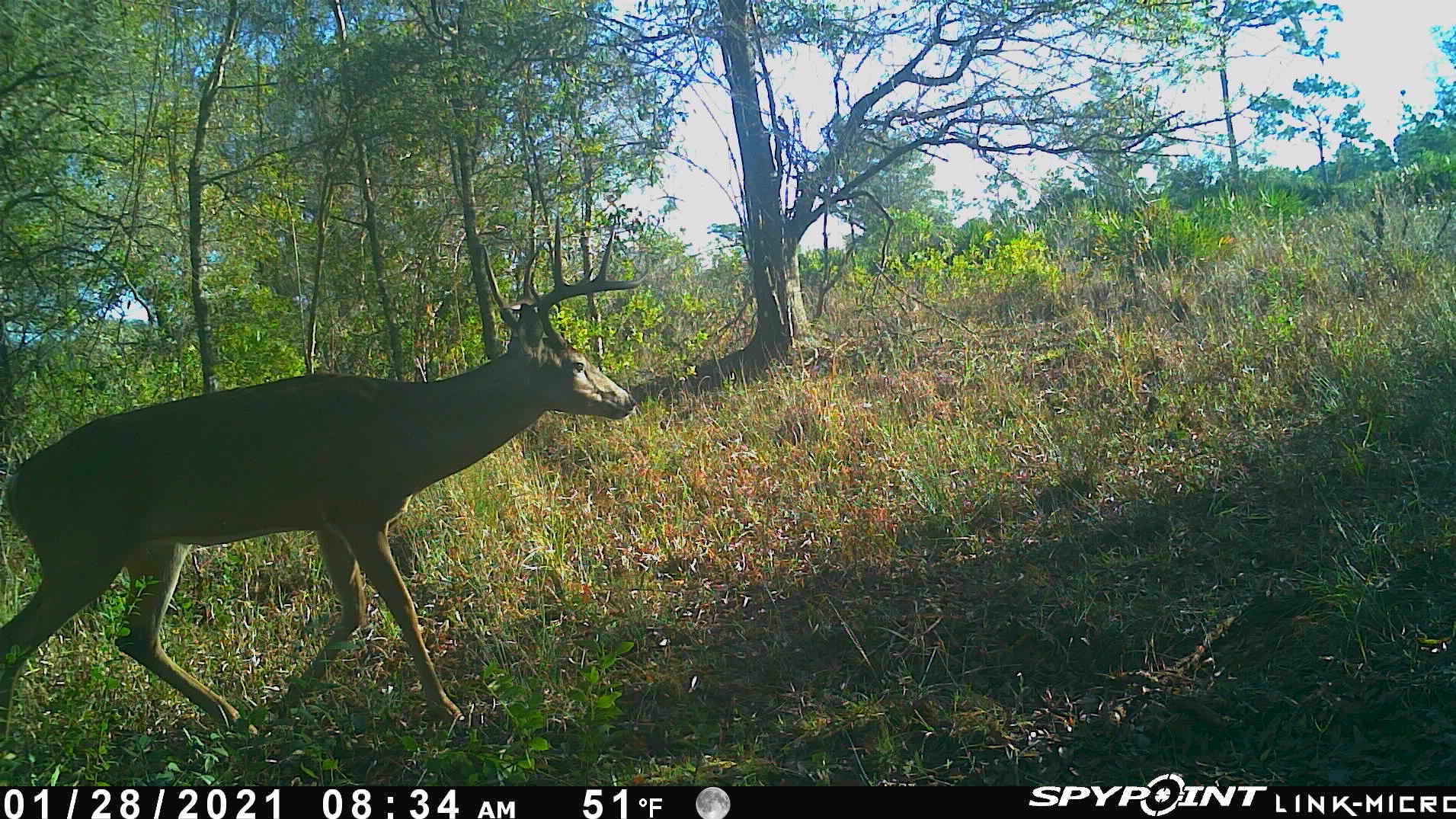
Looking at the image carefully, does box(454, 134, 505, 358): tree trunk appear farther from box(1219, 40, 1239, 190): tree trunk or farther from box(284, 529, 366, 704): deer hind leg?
box(1219, 40, 1239, 190): tree trunk

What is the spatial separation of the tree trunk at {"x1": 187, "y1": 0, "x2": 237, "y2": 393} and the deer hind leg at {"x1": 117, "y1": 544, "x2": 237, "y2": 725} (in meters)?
2.22

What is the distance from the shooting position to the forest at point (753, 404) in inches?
173

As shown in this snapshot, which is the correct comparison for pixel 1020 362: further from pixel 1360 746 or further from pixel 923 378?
pixel 1360 746

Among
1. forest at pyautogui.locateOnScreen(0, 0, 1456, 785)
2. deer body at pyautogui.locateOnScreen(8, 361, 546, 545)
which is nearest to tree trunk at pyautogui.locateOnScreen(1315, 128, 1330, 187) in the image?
forest at pyautogui.locateOnScreen(0, 0, 1456, 785)

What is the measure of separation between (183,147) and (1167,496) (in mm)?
6788

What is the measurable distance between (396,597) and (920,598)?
99.0 inches

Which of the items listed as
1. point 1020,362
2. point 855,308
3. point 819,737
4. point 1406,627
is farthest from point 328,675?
point 855,308

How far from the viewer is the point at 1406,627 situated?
13.5ft

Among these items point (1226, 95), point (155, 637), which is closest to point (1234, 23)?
point (1226, 95)

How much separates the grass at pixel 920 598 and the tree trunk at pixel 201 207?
1.63m

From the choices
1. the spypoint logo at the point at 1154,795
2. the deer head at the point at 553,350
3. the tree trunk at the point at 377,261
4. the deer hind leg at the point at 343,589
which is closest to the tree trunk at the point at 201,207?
the tree trunk at the point at 377,261

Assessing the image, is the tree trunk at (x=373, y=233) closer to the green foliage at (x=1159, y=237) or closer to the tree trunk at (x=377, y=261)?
the tree trunk at (x=377, y=261)

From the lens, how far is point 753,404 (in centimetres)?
895

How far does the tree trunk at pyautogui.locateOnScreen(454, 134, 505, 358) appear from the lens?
815cm
